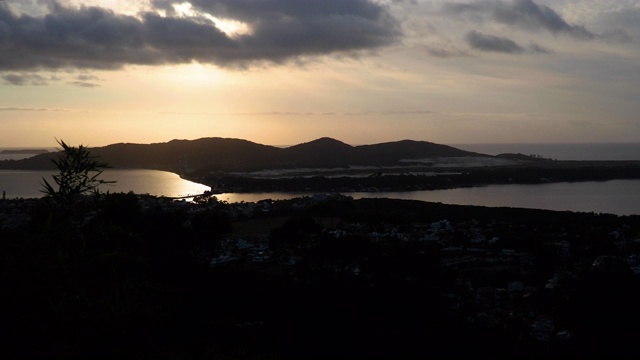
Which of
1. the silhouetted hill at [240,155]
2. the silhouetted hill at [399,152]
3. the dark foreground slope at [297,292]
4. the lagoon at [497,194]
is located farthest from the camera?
the silhouetted hill at [399,152]

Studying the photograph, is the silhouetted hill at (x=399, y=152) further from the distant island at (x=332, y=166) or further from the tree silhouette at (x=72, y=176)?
the tree silhouette at (x=72, y=176)

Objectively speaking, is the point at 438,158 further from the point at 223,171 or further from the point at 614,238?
the point at 614,238

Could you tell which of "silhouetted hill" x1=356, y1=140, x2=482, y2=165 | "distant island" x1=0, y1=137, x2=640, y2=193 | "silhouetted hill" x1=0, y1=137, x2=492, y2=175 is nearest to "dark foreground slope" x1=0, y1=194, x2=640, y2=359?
"distant island" x1=0, y1=137, x2=640, y2=193

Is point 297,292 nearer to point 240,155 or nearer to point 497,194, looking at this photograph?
point 497,194

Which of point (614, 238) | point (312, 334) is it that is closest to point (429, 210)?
point (614, 238)

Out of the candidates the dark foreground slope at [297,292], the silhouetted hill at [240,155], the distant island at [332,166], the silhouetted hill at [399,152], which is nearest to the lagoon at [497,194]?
the distant island at [332,166]

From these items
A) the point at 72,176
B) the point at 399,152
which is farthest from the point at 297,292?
the point at 399,152

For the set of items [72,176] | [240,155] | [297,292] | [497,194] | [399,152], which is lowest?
[297,292]
